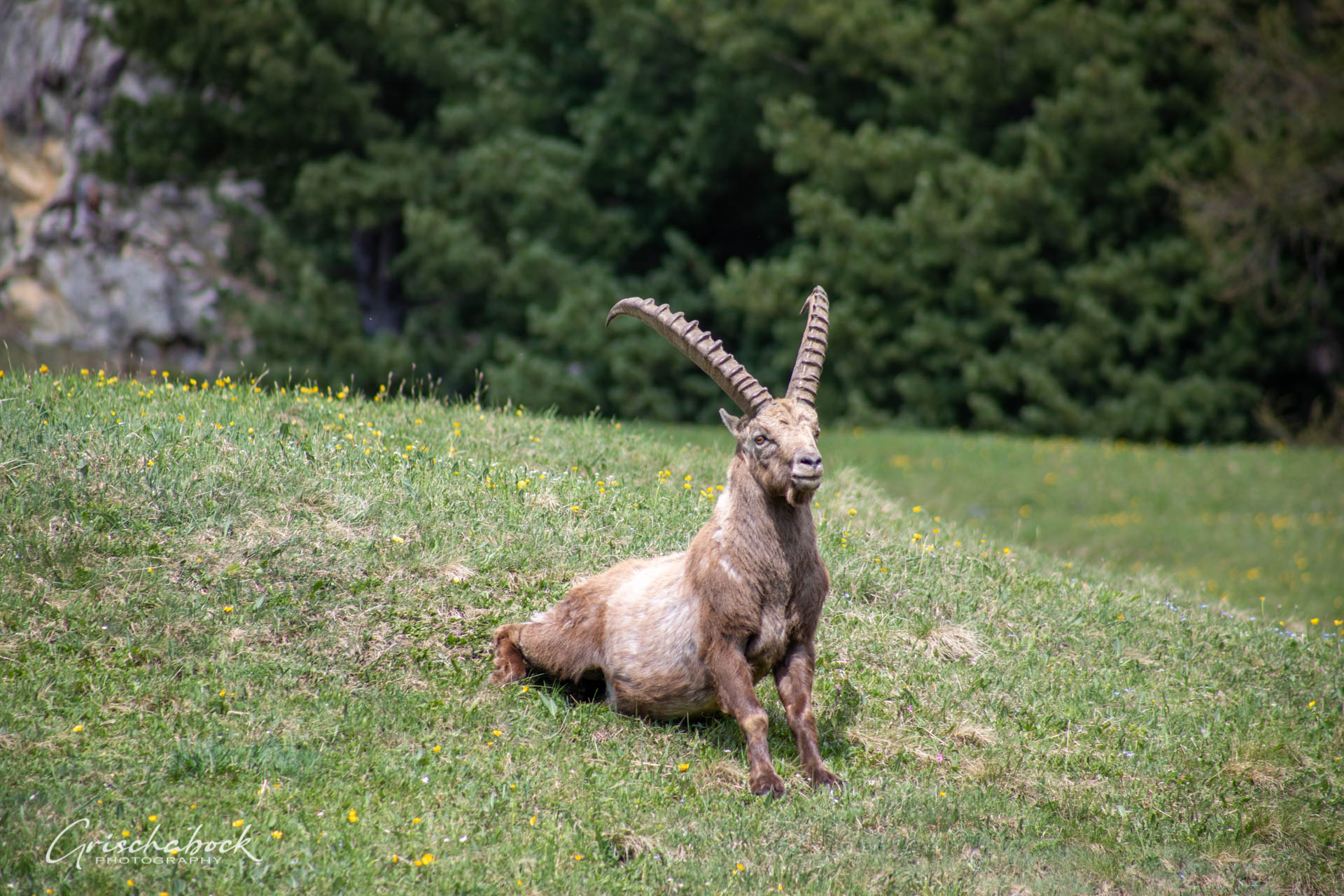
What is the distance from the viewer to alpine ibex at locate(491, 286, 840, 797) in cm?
607

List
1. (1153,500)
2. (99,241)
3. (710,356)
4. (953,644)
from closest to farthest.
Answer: (710,356) < (953,644) < (1153,500) < (99,241)

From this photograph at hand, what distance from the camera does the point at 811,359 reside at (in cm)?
650

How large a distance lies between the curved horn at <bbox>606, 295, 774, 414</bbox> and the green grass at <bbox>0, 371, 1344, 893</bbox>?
1.98m

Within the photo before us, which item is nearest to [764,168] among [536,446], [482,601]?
[536,446]

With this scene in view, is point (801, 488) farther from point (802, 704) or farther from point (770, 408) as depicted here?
point (802, 704)

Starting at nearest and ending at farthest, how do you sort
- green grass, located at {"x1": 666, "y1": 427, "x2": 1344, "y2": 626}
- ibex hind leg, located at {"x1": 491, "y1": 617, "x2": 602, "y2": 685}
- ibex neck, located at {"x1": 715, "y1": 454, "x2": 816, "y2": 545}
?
ibex neck, located at {"x1": 715, "y1": 454, "x2": 816, "y2": 545}
ibex hind leg, located at {"x1": 491, "y1": 617, "x2": 602, "y2": 685}
green grass, located at {"x1": 666, "y1": 427, "x2": 1344, "y2": 626}

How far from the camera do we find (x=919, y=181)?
25.5m

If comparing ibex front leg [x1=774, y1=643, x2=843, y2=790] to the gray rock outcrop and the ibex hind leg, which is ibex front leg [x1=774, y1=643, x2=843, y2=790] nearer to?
the ibex hind leg

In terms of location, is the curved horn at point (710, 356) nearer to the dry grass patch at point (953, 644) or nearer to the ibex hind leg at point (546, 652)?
the ibex hind leg at point (546, 652)

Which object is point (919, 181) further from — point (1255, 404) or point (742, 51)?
point (1255, 404)

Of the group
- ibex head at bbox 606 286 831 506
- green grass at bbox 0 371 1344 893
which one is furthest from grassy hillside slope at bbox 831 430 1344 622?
ibex head at bbox 606 286 831 506

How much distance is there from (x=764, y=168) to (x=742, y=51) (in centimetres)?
467

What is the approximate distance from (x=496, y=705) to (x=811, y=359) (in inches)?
106

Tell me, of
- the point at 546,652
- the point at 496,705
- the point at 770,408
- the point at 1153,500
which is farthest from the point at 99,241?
the point at 770,408
